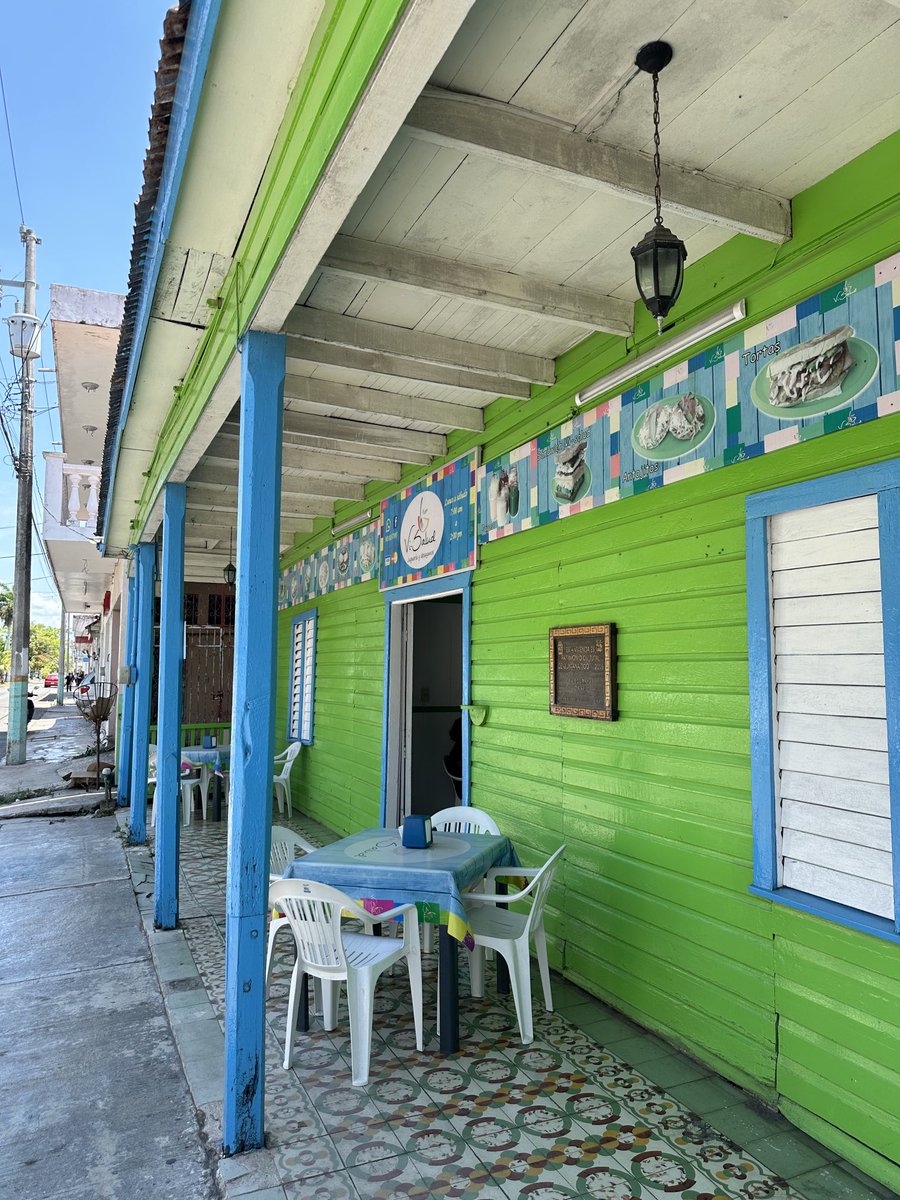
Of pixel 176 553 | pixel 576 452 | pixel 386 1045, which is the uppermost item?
pixel 576 452

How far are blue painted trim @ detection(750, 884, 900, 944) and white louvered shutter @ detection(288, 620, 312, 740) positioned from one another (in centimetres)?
677

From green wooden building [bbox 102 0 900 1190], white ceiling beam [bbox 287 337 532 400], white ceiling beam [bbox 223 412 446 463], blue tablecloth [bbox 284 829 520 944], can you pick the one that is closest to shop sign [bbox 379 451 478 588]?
white ceiling beam [bbox 223 412 446 463]

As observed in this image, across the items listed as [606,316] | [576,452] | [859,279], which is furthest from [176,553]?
[859,279]

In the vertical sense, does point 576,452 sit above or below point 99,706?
above

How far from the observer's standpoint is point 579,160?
2.34 m

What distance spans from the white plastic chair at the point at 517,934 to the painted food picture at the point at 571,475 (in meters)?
A: 1.75

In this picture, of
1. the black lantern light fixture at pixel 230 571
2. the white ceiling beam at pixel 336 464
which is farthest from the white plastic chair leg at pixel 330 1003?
the black lantern light fixture at pixel 230 571

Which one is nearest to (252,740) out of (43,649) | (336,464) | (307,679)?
(336,464)

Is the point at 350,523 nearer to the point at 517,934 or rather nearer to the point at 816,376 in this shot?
the point at 517,934

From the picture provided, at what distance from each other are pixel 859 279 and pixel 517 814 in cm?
314

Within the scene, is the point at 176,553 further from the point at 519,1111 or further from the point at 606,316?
the point at 519,1111

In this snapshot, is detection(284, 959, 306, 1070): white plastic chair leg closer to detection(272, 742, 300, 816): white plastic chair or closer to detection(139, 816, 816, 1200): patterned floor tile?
detection(139, 816, 816, 1200): patterned floor tile

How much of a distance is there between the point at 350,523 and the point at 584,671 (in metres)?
4.03

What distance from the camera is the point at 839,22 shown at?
6.44 feet
